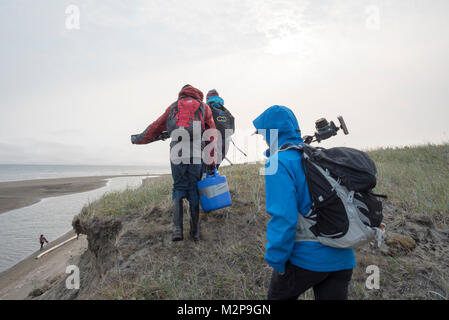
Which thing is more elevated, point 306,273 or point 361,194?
point 361,194

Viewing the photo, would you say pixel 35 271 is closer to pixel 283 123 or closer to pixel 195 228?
pixel 195 228

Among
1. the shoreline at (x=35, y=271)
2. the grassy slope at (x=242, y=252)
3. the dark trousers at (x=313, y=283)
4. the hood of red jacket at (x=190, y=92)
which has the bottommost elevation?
the shoreline at (x=35, y=271)

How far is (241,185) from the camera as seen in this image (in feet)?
18.7

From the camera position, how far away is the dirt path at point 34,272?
8.09 metres

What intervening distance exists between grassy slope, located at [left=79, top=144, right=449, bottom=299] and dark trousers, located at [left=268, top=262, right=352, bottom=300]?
1.39 metres

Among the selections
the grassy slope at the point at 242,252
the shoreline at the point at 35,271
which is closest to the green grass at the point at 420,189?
the grassy slope at the point at 242,252

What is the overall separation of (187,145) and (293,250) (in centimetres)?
222

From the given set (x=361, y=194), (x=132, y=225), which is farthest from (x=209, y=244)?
(x=361, y=194)

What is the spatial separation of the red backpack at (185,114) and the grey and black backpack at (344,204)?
2228 mm

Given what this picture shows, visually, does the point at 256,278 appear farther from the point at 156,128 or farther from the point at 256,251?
the point at 156,128

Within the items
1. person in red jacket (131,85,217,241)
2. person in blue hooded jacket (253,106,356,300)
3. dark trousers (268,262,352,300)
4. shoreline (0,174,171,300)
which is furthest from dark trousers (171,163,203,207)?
shoreline (0,174,171,300)

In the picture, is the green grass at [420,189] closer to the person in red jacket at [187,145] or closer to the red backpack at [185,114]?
the person in red jacket at [187,145]
